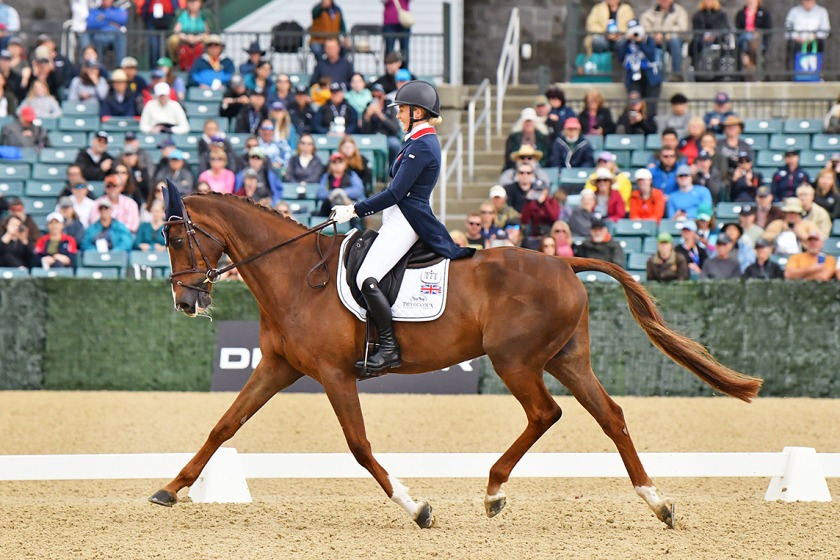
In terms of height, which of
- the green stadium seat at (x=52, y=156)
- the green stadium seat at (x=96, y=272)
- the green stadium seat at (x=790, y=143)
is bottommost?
the green stadium seat at (x=96, y=272)

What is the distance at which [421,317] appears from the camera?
7.51 meters

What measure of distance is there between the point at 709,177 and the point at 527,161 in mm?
2141

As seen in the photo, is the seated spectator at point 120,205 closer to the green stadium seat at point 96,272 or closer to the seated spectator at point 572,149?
the green stadium seat at point 96,272

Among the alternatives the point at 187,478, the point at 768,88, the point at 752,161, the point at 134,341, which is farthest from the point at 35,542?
the point at 768,88

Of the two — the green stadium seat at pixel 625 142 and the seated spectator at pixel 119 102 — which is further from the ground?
the seated spectator at pixel 119 102

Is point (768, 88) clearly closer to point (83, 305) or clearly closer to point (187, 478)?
point (83, 305)

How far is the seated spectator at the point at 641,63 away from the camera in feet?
58.0

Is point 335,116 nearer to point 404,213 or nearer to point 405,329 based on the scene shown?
point 404,213

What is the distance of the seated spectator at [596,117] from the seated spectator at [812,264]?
3.54 m

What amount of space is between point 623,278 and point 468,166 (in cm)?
1024

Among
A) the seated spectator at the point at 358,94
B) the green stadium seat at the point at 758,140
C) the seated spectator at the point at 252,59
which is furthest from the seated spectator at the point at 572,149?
the seated spectator at the point at 252,59

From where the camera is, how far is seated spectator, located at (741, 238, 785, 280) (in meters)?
14.2

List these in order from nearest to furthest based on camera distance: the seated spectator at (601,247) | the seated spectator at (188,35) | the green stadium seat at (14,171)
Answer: the seated spectator at (601,247) < the green stadium seat at (14,171) < the seated spectator at (188,35)

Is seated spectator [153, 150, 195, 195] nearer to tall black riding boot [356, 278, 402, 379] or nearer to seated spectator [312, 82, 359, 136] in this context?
seated spectator [312, 82, 359, 136]
